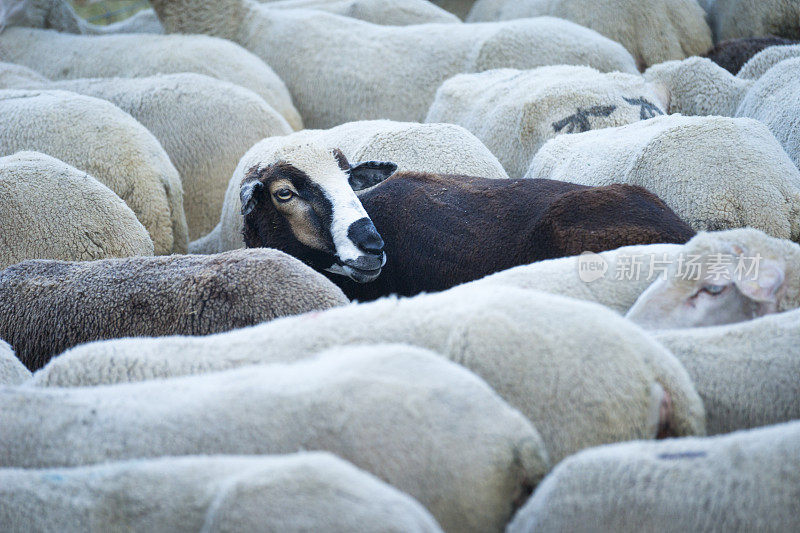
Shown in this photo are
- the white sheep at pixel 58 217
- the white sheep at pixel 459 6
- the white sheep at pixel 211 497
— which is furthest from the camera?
the white sheep at pixel 459 6

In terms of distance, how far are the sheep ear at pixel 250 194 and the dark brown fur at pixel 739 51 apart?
4.07 m

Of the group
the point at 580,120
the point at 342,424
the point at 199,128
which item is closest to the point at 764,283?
the point at 342,424

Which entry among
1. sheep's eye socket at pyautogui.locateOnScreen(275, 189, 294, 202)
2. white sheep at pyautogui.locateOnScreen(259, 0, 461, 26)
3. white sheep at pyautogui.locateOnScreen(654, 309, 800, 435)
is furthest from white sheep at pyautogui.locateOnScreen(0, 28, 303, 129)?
white sheep at pyautogui.locateOnScreen(654, 309, 800, 435)

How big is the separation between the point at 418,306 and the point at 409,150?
2.20 metres

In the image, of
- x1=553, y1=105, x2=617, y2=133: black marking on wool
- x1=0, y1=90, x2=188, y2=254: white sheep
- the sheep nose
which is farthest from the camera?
x1=553, y1=105, x2=617, y2=133: black marking on wool

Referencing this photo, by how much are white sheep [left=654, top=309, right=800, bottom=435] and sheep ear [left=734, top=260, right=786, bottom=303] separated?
0.28 m

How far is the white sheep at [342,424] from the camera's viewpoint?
185 centimetres

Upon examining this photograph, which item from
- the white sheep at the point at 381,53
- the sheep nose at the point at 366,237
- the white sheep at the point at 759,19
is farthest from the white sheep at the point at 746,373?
the white sheep at the point at 759,19

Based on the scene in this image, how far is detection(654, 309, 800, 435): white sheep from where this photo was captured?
7.36 ft

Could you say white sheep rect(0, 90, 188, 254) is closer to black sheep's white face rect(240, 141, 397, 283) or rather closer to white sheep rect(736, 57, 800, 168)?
black sheep's white face rect(240, 141, 397, 283)

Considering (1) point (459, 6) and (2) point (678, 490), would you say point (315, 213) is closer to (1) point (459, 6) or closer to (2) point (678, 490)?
(2) point (678, 490)

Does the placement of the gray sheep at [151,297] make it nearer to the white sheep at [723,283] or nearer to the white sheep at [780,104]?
the white sheep at [723,283]

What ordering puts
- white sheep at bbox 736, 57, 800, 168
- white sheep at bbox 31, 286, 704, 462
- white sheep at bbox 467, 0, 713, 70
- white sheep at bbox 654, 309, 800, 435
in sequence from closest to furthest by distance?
white sheep at bbox 31, 286, 704, 462 → white sheep at bbox 654, 309, 800, 435 → white sheep at bbox 736, 57, 800, 168 → white sheep at bbox 467, 0, 713, 70

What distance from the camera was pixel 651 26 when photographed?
7207 mm
